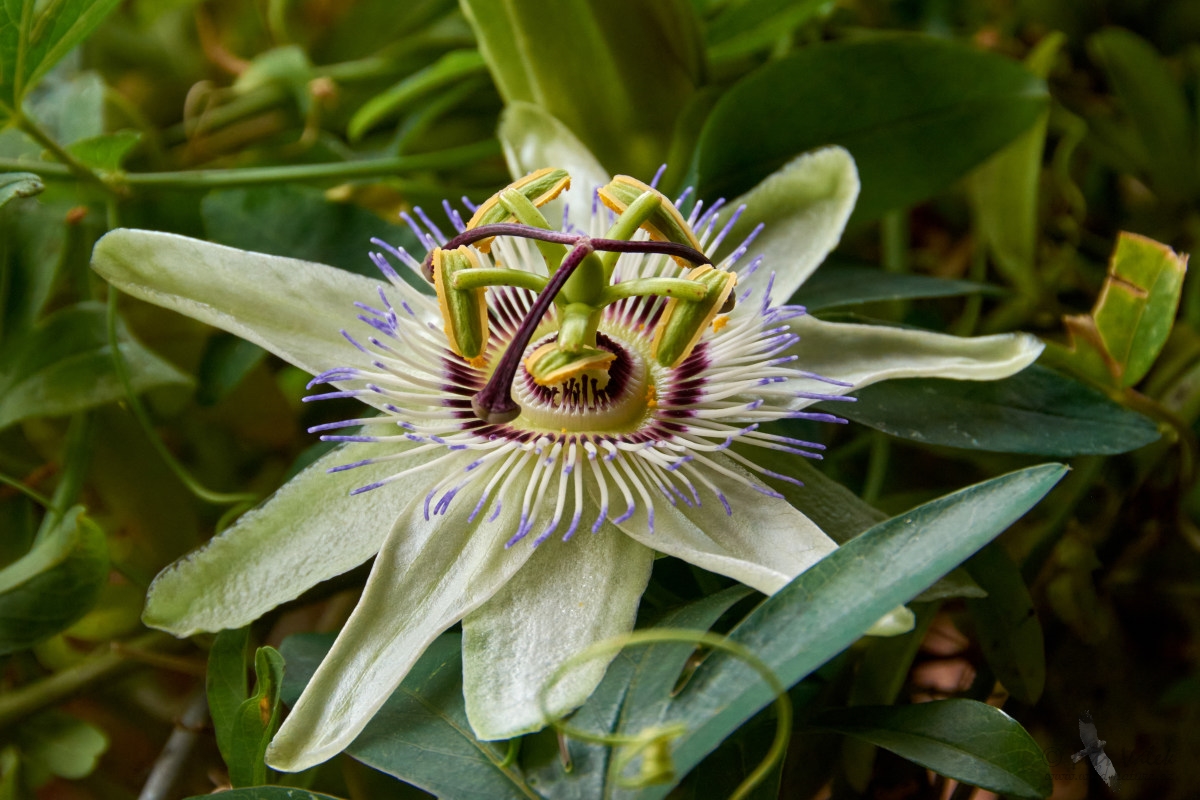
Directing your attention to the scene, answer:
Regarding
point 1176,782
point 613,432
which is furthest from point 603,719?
point 1176,782

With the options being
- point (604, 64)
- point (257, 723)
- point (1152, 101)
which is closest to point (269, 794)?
point (257, 723)

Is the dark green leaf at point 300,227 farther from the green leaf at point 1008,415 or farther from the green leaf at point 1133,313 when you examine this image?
the green leaf at point 1133,313

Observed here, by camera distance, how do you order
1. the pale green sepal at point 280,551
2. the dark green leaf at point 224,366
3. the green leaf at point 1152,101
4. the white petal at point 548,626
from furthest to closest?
the green leaf at point 1152,101, the dark green leaf at point 224,366, the pale green sepal at point 280,551, the white petal at point 548,626

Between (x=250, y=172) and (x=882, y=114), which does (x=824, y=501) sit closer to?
(x=882, y=114)

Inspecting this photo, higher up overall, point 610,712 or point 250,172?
point 250,172

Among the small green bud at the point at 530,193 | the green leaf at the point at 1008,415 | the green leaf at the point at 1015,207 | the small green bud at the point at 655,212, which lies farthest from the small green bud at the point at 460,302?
the green leaf at the point at 1015,207

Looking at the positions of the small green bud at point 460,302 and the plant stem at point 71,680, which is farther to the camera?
the plant stem at point 71,680

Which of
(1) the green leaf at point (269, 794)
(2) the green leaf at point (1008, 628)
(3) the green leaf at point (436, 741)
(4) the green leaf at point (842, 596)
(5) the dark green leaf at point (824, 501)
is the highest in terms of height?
(4) the green leaf at point (842, 596)
